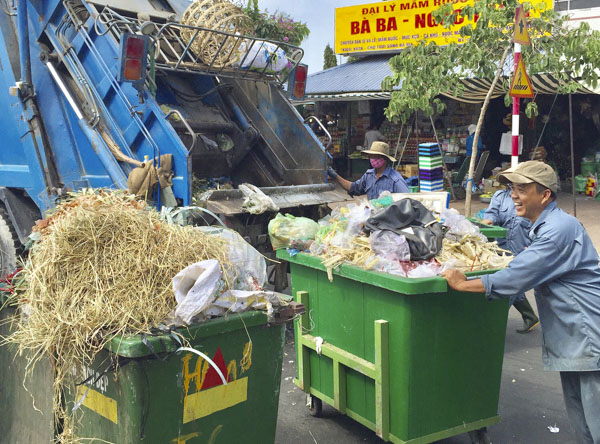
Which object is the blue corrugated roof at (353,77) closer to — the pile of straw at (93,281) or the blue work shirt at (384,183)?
the blue work shirt at (384,183)

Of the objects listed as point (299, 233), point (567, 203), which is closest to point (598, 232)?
point (567, 203)

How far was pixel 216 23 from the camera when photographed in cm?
556

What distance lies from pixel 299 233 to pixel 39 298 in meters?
1.69

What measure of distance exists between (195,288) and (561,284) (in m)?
1.55

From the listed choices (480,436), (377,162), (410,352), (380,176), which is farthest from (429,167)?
(410,352)

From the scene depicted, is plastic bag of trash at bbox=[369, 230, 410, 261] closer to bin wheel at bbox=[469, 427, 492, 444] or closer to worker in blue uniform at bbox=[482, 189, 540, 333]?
bin wheel at bbox=[469, 427, 492, 444]

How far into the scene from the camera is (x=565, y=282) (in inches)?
111

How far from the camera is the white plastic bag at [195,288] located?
2.48m

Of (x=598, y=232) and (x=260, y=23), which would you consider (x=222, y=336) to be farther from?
(x=260, y=23)

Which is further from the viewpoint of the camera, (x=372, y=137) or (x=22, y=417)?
(x=372, y=137)

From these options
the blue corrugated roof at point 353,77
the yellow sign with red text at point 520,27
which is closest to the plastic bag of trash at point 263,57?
the yellow sign with red text at point 520,27

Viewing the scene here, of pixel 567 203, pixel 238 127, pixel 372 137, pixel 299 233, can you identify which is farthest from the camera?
pixel 372 137

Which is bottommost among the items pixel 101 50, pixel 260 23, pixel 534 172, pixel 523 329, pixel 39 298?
pixel 523 329

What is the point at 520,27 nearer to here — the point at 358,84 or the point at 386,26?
the point at 358,84
